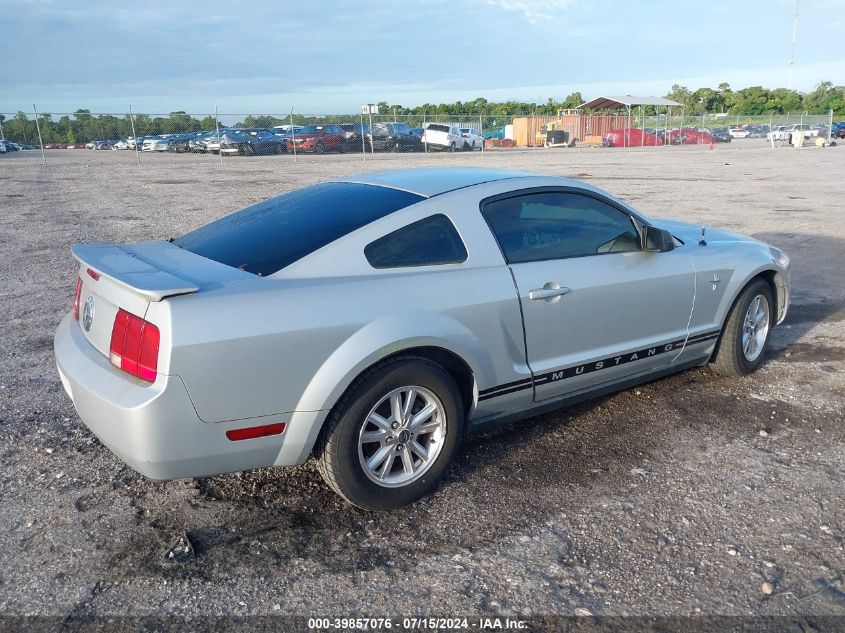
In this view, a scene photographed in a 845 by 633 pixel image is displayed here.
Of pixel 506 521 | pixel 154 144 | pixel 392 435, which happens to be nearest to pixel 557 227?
pixel 392 435

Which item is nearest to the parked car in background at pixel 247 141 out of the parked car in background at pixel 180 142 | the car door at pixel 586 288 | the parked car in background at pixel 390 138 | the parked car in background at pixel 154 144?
the parked car in background at pixel 180 142

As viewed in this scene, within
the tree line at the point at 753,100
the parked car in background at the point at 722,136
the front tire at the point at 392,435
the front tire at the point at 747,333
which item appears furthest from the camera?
the tree line at the point at 753,100

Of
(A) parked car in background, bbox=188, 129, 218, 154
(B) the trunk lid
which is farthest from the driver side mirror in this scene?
(A) parked car in background, bbox=188, 129, 218, 154

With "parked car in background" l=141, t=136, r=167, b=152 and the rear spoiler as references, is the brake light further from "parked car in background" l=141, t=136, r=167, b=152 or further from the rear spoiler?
"parked car in background" l=141, t=136, r=167, b=152

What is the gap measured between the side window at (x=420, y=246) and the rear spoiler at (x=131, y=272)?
0.87 m

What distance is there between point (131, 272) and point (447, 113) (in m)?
91.6

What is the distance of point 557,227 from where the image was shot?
4.26 metres

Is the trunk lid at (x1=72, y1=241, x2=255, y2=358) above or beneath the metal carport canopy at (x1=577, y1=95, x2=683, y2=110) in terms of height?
beneath

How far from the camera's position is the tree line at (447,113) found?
33.8 metres

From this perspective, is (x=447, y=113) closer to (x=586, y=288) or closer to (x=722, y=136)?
(x=722, y=136)

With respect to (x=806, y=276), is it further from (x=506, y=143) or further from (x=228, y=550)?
(x=506, y=143)

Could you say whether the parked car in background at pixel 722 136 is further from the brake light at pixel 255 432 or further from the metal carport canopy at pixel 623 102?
the brake light at pixel 255 432

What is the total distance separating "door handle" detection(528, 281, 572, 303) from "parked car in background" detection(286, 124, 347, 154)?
111 ft

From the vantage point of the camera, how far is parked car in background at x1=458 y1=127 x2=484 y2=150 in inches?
1634
